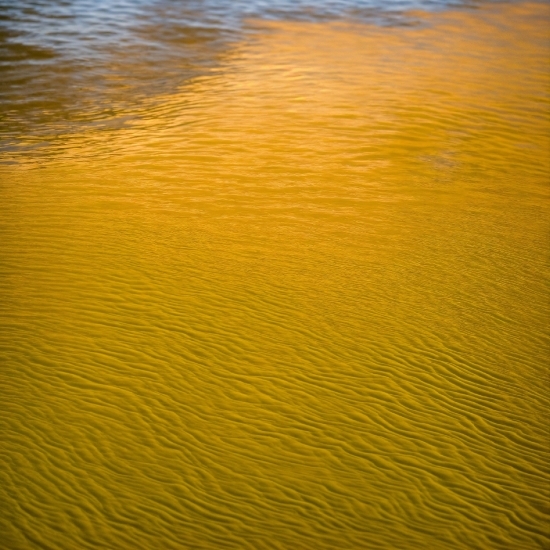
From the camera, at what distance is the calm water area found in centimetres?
250

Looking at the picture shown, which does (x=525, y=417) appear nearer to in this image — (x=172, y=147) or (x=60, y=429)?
(x=60, y=429)

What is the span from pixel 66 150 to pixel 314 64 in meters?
2.75

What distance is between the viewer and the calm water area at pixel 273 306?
2.50 m

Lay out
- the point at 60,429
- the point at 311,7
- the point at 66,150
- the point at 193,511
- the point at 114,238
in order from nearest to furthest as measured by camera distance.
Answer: the point at 193,511 < the point at 60,429 < the point at 114,238 < the point at 66,150 < the point at 311,7

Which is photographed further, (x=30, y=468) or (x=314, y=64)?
(x=314, y=64)

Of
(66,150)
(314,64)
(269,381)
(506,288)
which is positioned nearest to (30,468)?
(269,381)

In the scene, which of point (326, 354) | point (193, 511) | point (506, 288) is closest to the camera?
point (193, 511)

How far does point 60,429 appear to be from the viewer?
2758 mm

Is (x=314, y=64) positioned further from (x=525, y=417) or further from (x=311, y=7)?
(x=525, y=417)

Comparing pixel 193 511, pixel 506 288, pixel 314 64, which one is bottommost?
pixel 193 511

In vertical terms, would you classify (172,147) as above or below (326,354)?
above

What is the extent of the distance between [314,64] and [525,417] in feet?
15.6

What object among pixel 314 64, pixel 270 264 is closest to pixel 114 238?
pixel 270 264

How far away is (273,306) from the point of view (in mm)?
3539
